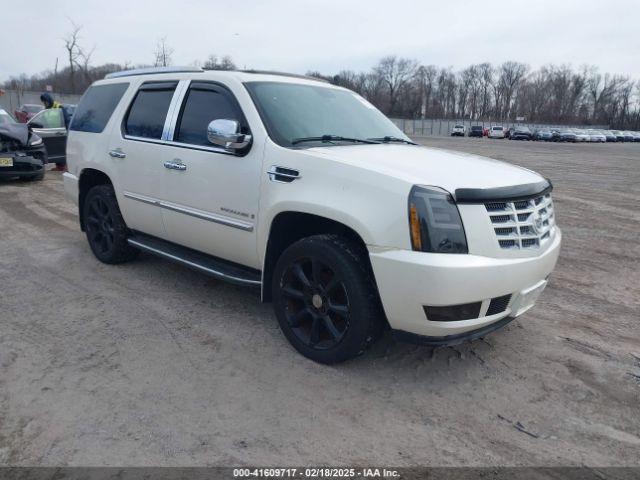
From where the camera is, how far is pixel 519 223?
10.0 ft

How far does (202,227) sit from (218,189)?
40 cm

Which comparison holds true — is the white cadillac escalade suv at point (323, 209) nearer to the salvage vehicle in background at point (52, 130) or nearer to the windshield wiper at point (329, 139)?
the windshield wiper at point (329, 139)

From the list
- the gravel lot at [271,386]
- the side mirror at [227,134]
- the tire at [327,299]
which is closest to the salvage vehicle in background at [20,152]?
the gravel lot at [271,386]

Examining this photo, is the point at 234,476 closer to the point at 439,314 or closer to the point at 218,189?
the point at 439,314

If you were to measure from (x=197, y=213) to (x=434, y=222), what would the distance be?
2.04 meters

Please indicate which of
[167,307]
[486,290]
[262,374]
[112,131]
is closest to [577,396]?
[486,290]

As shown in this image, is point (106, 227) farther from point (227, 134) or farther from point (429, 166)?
point (429, 166)

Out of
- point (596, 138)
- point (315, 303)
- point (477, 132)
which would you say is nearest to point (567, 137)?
point (596, 138)

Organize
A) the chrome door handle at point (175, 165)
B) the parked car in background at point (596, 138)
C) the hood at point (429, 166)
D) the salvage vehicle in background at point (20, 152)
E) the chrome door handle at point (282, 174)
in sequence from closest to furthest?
the hood at point (429, 166), the chrome door handle at point (282, 174), the chrome door handle at point (175, 165), the salvage vehicle in background at point (20, 152), the parked car in background at point (596, 138)

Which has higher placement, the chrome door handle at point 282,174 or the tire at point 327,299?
the chrome door handle at point 282,174

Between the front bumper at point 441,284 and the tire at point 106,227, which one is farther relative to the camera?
the tire at point 106,227

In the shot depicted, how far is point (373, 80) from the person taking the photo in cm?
11650

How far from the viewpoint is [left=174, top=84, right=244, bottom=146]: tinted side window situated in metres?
3.90

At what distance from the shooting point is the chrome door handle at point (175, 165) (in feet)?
13.4
